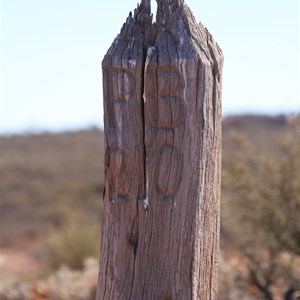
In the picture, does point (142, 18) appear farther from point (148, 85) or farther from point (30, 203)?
point (30, 203)

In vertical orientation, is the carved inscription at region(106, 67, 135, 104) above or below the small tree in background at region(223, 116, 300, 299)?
above

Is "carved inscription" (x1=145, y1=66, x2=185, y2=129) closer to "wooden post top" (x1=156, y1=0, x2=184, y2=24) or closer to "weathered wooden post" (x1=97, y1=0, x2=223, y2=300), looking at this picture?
"weathered wooden post" (x1=97, y1=0, x2=223, y2=300)

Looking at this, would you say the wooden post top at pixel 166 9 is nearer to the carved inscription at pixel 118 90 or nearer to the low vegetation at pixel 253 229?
the carved inscription at pixel 118 90

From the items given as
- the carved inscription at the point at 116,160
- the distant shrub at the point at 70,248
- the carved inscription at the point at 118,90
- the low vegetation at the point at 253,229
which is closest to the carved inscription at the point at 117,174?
the carved inscription at the point at 116,160

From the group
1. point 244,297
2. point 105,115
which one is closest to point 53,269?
point 244,297

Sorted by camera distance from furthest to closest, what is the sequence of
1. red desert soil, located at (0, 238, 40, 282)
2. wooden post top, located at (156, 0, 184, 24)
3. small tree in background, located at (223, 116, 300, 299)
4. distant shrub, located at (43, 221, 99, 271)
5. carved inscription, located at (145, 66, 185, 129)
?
red desert soil, located at (0, 238, 40, 282) < distant shrub, located at (43, 221, 99, 271) < small tree in background, located at (223, 116, 300, 299) < wooden post top, located at (156, 0, 184, 24) < carved inscription, located at (145, 66, 185, 129)

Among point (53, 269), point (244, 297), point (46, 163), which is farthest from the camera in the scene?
point (46, 163)

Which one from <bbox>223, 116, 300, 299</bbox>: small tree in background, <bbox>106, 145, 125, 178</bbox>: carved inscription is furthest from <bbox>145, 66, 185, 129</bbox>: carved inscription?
<bbox>223, 116, 300, 299</bbox>: small tree in background
